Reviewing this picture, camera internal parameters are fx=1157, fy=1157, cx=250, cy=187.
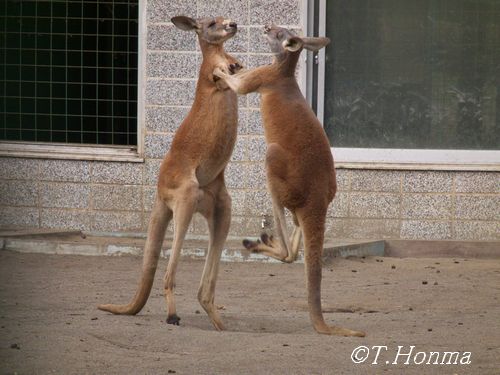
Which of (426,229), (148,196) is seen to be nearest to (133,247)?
(148,196)

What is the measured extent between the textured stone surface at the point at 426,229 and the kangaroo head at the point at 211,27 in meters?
4.46

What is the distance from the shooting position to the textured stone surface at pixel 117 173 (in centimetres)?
1216

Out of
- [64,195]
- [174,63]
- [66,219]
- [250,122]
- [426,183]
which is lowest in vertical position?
[66,219]

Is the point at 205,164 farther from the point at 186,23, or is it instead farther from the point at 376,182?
the point at 376,182

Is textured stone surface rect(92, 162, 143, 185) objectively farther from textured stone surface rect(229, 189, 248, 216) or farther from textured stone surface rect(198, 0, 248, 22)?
textured stone surface rect(198, 0, 248, 22)

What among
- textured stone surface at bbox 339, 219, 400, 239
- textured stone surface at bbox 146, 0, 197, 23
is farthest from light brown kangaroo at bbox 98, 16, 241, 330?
textured stone surface at bbox 339, 219, 400, 239

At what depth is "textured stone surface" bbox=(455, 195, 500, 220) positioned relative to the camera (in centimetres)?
1198

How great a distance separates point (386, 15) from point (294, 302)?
13.3 feet

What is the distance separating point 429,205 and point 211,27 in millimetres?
4530

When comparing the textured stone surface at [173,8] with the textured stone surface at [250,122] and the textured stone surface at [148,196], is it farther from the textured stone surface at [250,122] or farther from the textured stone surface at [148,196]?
the textured stone surface at [148,196]

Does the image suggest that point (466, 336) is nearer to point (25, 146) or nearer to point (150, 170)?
point (150, 170)

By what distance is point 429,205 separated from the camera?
12.0 metres

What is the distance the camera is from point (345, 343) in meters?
7.35

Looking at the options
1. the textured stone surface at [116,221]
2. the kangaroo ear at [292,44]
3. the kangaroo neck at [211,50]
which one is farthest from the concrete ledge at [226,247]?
the kangaroo ear at [292,44]
